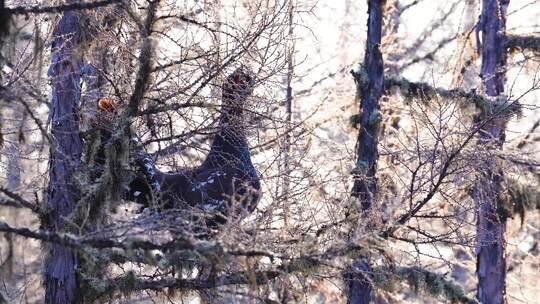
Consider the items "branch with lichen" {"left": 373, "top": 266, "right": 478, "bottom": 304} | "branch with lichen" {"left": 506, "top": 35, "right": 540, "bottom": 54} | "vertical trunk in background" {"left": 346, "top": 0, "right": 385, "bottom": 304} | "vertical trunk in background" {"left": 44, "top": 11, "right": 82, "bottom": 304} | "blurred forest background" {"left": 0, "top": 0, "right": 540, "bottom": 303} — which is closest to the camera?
"blurred forest background" {"left": 0, "top": 0, "right": 540, "bottom": 303}

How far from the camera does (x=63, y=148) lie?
21.6 feet

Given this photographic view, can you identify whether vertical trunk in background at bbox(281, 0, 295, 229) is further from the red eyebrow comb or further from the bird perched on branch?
the red eyebrow comb

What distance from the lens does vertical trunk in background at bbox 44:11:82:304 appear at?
6.54m

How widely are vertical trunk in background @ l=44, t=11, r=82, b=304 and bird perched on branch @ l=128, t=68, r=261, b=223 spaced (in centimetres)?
53

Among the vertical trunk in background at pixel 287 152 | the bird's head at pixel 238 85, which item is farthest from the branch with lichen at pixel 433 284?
the bird's head at pixel 238 85

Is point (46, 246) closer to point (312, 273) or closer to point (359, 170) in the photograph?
point (312, 273)

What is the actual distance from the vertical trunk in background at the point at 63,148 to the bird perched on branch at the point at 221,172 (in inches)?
20.9

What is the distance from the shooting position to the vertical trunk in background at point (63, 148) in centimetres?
654

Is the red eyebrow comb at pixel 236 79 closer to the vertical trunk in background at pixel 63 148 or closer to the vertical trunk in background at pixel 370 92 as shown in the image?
the vertical trunk in background at pixel 63 148

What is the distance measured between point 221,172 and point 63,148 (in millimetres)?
1222

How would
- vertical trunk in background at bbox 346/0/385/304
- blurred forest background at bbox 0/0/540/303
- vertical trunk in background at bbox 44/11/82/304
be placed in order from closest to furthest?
blurred forest background at bbox 0/0/540/303, vertical trunk in background at bbox 44/11/82/304, vertical trunk in background at bbox 346/0/385/304

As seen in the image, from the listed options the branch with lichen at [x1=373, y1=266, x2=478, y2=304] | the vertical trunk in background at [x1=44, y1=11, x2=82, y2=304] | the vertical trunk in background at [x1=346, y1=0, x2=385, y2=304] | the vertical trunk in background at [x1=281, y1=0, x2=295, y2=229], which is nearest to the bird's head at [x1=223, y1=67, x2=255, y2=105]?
the vertical trunk in background at [x1=281, y1=0, x2=295, y2=229]

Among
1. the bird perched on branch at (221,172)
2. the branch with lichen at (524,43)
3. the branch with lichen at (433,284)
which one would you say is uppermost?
the branch with lichen at (524,43)

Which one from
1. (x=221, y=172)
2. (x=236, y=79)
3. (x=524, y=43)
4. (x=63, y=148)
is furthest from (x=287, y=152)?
(x=524, y=43)
